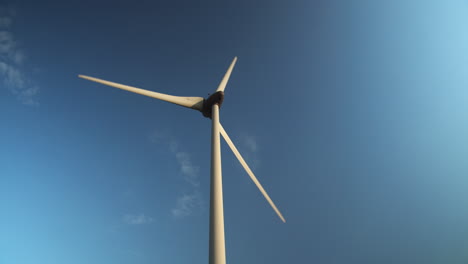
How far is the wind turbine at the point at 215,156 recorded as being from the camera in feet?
38.1

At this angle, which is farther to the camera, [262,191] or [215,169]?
[262,191]

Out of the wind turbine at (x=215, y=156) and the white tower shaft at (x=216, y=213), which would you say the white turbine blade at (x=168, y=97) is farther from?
the white tower shaft at (x=216, y=213)

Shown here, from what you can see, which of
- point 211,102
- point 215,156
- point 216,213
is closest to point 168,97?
point 211,102

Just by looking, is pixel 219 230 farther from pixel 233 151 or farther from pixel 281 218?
pixel 281 218

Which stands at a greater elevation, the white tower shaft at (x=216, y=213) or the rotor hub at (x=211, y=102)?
the rotor hub at (x=211, y=102)

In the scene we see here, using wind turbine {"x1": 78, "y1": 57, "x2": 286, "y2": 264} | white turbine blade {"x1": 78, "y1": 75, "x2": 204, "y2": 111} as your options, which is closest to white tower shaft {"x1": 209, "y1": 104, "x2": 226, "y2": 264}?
wind turbine {"x1": 78, "y1": 57, "x2": 286, "y2": 264}

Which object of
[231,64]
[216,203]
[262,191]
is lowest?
[216,203]

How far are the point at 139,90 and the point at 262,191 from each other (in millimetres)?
12866

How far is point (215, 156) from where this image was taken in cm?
1491

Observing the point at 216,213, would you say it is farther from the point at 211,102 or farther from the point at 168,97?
the point at 168,97

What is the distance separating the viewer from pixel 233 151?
2039cm

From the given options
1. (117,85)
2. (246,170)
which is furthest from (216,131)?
(117,85)

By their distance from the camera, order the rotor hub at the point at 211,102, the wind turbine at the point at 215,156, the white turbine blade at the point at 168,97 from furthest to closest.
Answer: the rotor hub at the point at 211,102 < the white turbine blade at the point at 168,97 < the wind turbine at the point at 215,156

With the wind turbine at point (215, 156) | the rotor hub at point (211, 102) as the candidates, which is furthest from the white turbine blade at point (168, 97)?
the rotor hub at point (211, 102)
